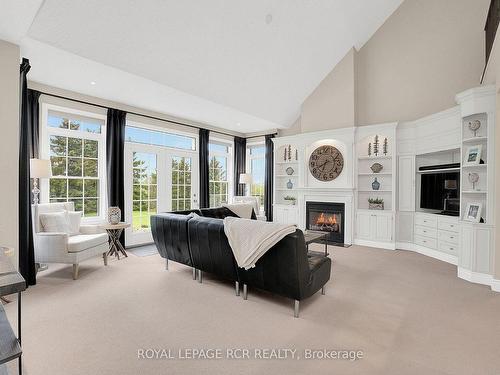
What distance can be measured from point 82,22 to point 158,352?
3.68m

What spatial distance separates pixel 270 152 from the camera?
777 cm

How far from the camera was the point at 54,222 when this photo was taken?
13.2 feet

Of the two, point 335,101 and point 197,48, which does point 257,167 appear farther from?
point 197,48

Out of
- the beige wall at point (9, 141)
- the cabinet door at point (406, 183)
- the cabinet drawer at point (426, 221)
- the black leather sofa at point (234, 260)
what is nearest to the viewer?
the black leather sofa at point (234, 260)

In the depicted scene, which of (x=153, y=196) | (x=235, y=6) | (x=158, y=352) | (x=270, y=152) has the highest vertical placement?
(x=235, y=6)

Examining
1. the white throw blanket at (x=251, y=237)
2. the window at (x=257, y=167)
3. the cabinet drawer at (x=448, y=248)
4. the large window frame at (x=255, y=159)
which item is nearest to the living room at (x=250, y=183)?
the white throw blanket at (x=251, y=237)

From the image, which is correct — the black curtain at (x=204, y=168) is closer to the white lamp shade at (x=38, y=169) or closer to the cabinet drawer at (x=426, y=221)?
the white lamp shade at (x=38, y=169)

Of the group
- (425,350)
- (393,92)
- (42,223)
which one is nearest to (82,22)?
(42,223)

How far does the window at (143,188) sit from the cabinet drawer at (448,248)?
18.9 ft

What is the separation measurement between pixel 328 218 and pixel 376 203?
109cm

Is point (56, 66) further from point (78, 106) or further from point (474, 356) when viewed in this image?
point (474, 356)

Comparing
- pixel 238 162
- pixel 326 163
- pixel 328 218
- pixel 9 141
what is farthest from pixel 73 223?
pixel 326 163

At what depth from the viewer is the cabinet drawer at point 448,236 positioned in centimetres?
456

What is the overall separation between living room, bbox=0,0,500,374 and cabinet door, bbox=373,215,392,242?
3 cm
